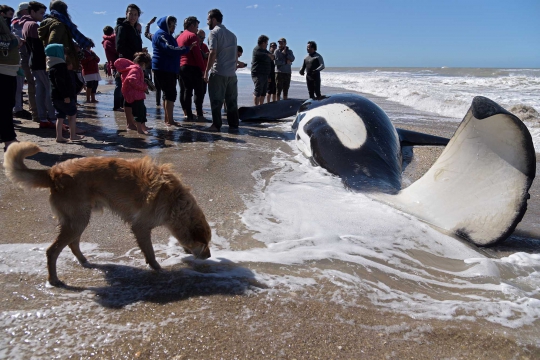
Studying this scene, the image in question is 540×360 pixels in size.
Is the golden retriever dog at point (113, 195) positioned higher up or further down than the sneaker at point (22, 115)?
further down

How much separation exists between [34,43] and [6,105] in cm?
204

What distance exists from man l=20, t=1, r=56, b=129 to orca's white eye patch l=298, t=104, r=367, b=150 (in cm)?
462

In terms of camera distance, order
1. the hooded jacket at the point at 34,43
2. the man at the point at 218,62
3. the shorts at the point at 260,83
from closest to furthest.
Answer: the hooded jacket at the point at 34,43
the man at the point at 218,62
the shorts at the point at 260,83

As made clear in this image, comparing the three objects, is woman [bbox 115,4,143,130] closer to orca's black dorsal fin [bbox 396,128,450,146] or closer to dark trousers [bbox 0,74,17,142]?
dark trousers [bbox 0,74,17,142]

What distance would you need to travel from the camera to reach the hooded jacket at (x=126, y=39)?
26.8 feet

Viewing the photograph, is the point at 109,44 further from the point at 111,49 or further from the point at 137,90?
the point at 137,90

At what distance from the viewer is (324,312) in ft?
8.13

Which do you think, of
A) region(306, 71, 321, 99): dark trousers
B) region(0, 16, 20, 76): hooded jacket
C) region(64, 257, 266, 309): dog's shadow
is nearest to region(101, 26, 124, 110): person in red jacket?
region(0, 16, 20, 76): hooded jacket

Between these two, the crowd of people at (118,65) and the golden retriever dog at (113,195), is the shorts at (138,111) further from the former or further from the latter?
the golden retriever dog at (113,195)

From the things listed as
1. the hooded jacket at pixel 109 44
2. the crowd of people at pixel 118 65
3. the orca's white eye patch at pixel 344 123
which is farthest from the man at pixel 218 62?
the hooded jacket at pixel 109 44

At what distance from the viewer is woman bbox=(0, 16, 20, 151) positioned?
5180mm

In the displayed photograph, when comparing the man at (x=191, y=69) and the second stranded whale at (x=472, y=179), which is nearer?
the second stranded whale at (x=472, y=179)

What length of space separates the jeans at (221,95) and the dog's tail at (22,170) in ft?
18.0

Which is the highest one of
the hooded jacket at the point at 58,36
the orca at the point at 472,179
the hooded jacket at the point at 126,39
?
the hooded jacket at the point at 126,39
